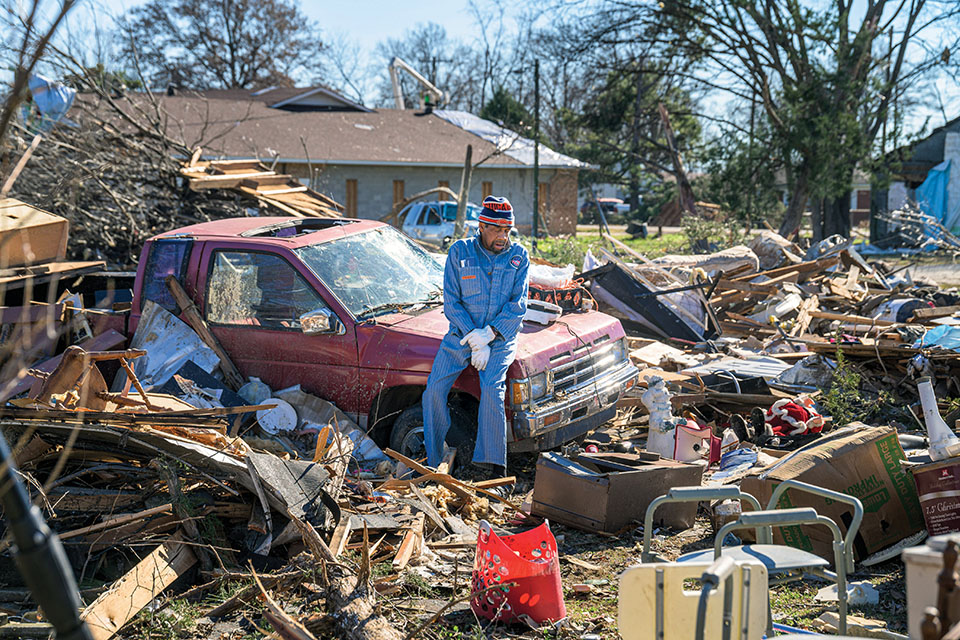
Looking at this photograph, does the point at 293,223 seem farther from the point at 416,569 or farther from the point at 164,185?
the point at 164,185

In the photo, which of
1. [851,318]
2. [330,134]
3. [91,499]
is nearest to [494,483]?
[91,499]

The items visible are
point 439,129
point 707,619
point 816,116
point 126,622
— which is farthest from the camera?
point 439,129

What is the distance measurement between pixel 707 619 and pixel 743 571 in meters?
0.18

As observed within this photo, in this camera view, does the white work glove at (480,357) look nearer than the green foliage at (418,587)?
No

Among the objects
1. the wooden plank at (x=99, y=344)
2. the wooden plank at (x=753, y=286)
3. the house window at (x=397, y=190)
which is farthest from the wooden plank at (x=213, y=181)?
the house window at (x=397, y=190)

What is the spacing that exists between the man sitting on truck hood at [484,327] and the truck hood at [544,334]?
17 centimetres

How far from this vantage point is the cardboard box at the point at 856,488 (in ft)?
16.4

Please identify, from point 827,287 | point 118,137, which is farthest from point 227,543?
point 827,287

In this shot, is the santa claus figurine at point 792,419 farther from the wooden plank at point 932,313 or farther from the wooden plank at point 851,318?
the wooden plank at point 932,313

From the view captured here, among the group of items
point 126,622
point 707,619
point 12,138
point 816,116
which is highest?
point 816,116

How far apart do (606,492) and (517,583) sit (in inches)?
54.1

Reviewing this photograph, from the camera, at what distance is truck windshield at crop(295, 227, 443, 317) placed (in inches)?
259

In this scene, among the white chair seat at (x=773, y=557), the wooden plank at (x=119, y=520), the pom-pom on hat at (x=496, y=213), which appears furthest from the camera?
the pom-pom on hat at (x=496, y=213)

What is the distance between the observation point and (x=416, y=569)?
4805mm
